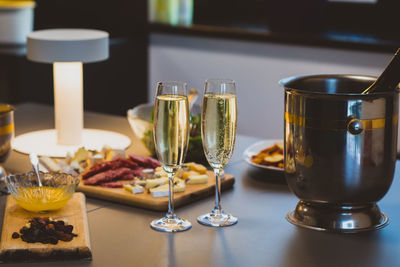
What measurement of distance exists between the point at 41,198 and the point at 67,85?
75 centimetres

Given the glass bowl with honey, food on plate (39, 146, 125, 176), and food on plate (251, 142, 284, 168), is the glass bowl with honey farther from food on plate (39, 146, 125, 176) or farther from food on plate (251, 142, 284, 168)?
food on plate (251, 142, 284, 168)

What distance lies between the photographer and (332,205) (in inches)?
52.5

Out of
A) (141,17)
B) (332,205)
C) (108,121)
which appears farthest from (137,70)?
(332,205)

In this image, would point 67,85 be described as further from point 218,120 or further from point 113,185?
point 218,120

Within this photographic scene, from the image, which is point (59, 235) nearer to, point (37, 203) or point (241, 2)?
point (37, 203)

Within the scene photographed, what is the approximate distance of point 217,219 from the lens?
4.57 feet

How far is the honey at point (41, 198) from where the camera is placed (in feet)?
4.49

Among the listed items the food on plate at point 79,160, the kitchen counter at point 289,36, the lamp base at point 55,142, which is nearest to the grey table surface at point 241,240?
the food on plate at point 79,160

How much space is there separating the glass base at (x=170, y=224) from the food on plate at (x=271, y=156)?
39 cm

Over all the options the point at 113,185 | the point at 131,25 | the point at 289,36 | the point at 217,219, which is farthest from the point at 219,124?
the point at 131,25

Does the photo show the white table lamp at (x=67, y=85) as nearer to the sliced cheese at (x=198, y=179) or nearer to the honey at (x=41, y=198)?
the sliced cheese at (x=198, y=179)

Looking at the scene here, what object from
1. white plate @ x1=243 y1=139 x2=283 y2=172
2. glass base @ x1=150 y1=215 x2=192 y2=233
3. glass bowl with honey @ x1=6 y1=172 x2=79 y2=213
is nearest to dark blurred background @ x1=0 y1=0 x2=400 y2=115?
white plate @ x1=243 y1=139 x2=283 y2=172

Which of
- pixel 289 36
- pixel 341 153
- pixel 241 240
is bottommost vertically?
pixel 241 240

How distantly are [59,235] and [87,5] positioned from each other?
3024mm
